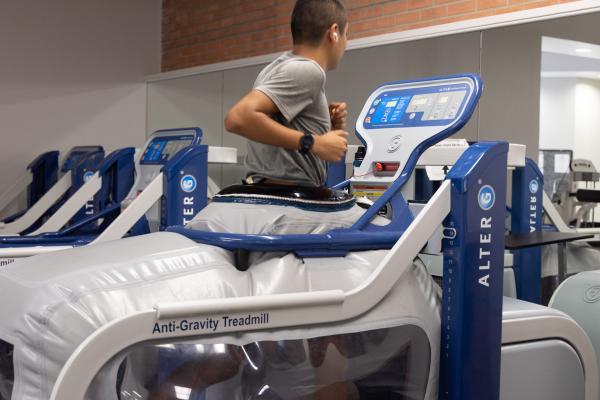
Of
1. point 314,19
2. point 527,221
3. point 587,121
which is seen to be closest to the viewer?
point 314,19

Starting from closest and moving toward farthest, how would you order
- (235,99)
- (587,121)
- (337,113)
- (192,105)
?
(337,113), (587,121), (235,99), (192,105)

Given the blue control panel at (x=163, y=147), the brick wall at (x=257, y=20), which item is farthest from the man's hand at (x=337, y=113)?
the brick wall at (x=257, y=20)

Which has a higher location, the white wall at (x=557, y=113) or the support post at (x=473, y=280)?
the white wall at (x=557, y=113)

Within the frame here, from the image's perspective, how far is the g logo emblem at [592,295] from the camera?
2.61 meters

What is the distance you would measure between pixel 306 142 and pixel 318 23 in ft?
1.13

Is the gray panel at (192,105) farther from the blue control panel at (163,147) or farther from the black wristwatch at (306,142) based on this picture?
the black wristwatch at (306,142)

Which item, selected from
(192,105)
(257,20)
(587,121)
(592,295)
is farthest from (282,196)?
(192,105)

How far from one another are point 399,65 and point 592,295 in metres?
2.57

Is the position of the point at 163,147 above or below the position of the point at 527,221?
above

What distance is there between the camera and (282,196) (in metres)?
1.95

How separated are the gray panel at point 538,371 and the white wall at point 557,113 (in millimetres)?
2139

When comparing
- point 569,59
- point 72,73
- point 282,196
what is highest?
point 72,73

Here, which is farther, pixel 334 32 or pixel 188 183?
pixel 188 183

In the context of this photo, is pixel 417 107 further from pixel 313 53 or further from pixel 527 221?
pixel 527 221
